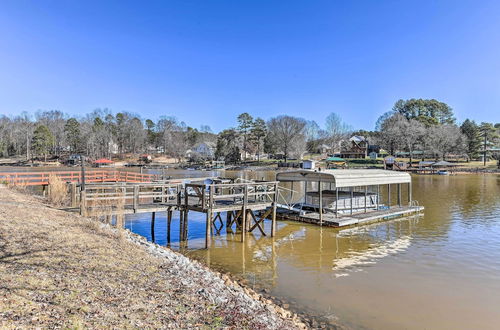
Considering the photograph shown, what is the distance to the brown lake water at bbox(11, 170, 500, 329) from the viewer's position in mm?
7977

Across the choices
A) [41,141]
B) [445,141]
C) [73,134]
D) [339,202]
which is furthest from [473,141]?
[41,141]

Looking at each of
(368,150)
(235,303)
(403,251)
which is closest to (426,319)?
(235,303)

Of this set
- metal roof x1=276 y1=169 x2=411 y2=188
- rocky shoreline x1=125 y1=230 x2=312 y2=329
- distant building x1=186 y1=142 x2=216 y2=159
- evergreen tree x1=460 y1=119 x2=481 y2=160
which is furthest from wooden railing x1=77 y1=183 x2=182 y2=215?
evergreen tree x1=460 y1=119 x2=481 y2=160

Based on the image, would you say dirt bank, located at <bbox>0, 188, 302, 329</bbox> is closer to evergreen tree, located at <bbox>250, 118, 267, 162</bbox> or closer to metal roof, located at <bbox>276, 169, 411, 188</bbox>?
metal roof, located at <bbox>276, 169, 411, 188</bbox>

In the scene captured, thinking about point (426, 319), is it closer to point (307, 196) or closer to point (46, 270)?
point (46, 270)

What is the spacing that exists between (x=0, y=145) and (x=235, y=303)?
102616 mm

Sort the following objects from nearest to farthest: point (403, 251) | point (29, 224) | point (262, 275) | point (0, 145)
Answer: point (29, 224), point (262, 275), point (403, 251), point (0, 145)

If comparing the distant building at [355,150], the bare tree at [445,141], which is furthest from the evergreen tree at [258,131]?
the bare tree at [445,141]

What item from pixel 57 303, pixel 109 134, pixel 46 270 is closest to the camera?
pixel 57 303

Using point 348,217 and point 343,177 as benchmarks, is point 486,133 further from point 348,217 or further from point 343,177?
point 343,177

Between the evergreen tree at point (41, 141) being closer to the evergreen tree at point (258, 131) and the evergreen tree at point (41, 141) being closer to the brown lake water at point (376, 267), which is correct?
the evergreen tree at point (258, 131)

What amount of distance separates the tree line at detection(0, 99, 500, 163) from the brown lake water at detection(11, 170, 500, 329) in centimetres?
7077

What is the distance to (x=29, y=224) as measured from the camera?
904 centimetres

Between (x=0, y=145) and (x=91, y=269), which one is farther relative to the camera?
(x=0, y=145)
